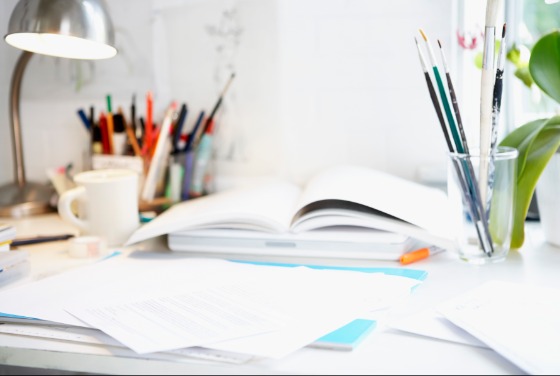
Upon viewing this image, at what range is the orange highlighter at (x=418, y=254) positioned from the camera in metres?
0.81

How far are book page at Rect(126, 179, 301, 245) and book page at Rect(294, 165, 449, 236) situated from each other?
38mm

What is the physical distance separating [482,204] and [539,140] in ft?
0.48

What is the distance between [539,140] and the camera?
34.0 inches

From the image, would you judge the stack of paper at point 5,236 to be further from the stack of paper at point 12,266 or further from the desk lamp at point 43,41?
the desk lamp at point 43,41

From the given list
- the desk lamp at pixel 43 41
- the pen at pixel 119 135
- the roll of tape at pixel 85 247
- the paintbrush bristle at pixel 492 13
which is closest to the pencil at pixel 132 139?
the pen at pixel 119 135

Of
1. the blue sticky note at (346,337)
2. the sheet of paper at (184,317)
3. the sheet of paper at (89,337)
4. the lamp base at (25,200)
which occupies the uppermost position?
the lamp base at (25,200)

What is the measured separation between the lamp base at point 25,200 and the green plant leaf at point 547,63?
0.85m

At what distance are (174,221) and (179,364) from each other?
14.1 inches

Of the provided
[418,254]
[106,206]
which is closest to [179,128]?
[106,206]

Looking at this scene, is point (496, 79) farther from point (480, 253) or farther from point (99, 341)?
point (99, 341)

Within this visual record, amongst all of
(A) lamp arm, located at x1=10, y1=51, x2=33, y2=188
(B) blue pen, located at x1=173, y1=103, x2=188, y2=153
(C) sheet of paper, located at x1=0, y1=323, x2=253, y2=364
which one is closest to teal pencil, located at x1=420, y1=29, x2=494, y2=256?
(C) sheet of paper, located at x1=0, y1=323, x2=253, y2=364

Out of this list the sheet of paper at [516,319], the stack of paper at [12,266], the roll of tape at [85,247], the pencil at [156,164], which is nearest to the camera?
the sheet of paper at [516,319]

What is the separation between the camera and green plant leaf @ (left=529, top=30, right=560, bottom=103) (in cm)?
84

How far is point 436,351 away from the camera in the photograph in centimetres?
55
